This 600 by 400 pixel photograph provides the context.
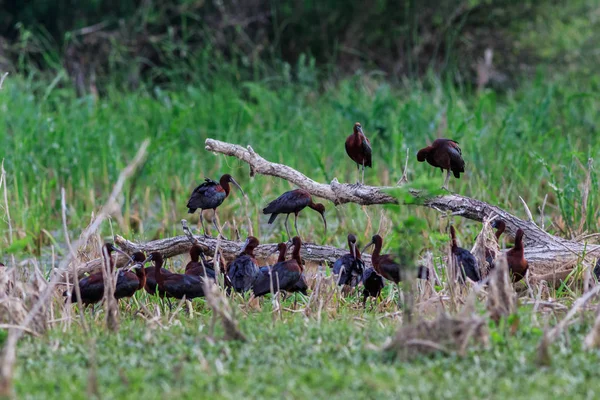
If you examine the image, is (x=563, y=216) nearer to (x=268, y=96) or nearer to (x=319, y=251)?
(x=319, y=251)

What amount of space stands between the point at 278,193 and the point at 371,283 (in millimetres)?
2593

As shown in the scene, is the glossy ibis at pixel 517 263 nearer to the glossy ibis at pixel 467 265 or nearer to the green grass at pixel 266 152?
the glossy ibis at pixel 467 265

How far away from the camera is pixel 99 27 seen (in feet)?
39.9

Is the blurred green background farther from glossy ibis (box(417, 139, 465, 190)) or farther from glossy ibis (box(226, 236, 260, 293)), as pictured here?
glossy ibis (box(226, 236, 260, 293))

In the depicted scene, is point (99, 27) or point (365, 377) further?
point (99, 27)

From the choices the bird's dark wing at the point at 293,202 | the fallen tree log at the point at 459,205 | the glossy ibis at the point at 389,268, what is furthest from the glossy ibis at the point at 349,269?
the bird's dark wing at the point at 293,202

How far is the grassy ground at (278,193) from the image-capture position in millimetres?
3289

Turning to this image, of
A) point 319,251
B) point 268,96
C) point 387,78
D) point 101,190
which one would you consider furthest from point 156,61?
point 319,251

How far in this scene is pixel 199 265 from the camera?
5.33 metres

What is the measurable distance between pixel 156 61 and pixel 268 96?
4105 mm

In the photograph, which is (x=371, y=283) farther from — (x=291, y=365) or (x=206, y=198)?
(x=291, y=365)

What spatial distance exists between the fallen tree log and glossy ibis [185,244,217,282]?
22.3 inches

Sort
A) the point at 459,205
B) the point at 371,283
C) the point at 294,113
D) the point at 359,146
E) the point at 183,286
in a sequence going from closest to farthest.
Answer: the point at 183,286, the point at 371,283, the point at 459,205, the point at 359,146, the point at 294,113

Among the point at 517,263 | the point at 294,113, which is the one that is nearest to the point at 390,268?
the point at 517,263
